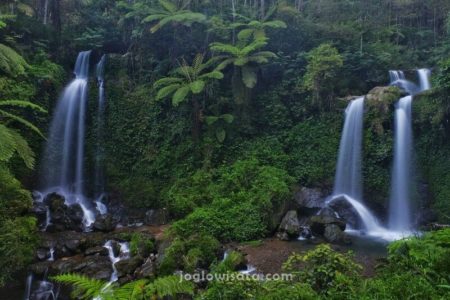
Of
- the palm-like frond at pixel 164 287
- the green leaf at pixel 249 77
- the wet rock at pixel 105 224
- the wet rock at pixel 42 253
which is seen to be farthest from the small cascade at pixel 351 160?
the palm-like frond at pixel 164 287

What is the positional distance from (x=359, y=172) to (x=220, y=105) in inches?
238

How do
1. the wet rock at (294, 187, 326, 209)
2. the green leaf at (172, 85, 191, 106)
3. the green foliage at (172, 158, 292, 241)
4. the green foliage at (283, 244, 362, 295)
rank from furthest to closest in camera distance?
the green leaf at (172, 85, 191, 106) → the wet rock at (294, 187, 326, 209) → the green foliage at (172, 158, 292, 241) → the green foliage at (283, 244, 362, 295)

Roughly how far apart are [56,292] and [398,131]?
1192 centimetres

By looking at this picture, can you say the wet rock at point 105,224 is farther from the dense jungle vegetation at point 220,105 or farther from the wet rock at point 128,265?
the wet rock at point 128,265

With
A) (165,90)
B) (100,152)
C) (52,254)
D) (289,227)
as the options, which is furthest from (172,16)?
(52,254)

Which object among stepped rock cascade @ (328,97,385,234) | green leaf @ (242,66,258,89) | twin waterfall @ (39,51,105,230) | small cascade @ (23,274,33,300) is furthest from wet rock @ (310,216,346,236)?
twin waterfall @ (39,51,105,230)

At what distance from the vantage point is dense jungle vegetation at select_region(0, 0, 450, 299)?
1160cm

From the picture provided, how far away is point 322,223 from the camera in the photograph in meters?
11.1

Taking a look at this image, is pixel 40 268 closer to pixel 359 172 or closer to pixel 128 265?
pixel 128 265

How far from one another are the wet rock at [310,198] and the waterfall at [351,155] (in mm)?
694

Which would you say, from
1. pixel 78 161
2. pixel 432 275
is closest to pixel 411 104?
pixel 432 275

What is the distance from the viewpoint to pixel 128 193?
14945 mm

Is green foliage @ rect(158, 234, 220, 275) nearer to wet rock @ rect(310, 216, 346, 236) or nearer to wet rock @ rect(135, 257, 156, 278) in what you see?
wet rock @ rect(135, 257, 156, 278)

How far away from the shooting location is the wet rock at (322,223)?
36.2 feet
